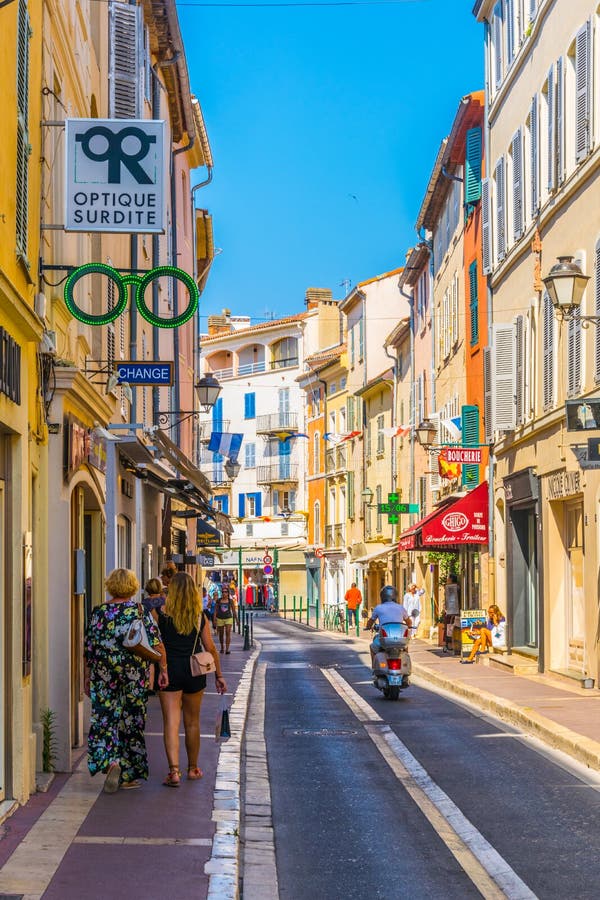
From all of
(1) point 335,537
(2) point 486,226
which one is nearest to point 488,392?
(2) point 486,226

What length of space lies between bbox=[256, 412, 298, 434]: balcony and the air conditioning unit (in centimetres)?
6776

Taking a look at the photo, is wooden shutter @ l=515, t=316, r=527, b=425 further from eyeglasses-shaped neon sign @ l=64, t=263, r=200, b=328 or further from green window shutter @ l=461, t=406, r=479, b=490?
eyeglasses-shaped neon sign @ l=64, t=263, r=200, b=328

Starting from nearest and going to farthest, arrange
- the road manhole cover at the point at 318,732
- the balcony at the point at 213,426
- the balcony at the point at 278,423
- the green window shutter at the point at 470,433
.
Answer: the road manhole cover at the point at 318,732 → the green window shutter at the point at 470,433 → the balcony at the point at 278,423 → the balcony at the point at 213,426

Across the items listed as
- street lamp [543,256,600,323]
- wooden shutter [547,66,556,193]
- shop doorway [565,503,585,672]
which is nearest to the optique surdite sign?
street lamp [543,256,600,323]

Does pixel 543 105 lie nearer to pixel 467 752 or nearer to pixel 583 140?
pixel 583 140

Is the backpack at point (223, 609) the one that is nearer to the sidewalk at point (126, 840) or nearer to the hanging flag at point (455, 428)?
the hanging flag at point (455, 428)

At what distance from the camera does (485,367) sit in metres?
27.9

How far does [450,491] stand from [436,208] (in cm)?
847

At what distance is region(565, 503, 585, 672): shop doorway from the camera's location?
20719 mm

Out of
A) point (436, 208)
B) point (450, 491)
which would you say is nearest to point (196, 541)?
point (450, 491)

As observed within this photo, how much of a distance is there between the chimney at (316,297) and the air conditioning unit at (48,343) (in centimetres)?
6822

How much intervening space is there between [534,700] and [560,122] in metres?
8.85

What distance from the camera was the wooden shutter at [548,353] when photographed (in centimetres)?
2170

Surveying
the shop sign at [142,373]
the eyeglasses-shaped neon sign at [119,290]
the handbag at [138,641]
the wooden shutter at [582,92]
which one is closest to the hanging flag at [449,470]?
the wooden shutter at [582,92]
